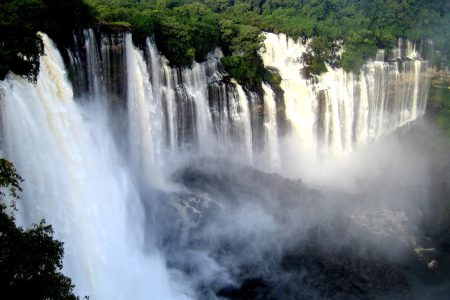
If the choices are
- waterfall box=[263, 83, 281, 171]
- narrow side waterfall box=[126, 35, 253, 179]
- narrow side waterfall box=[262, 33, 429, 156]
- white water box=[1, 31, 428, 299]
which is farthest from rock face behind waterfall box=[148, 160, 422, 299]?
narrow side waterfall box=[262, 33, 429, 156]

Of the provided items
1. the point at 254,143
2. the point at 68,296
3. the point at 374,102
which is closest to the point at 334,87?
the point at 374,102

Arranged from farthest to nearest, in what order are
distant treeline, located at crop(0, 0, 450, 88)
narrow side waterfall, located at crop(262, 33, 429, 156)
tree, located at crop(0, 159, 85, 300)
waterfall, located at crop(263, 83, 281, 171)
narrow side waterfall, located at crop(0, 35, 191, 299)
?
1. narrow side waterfall, located at crop(262, 33, 429, 156)
2. waterfall, located at crop(263, 83, 281, 171)
3. distant treeline, located at crop(0, 0, 450, 88)
4. narrow side waterfall, located at crop(0, 35, 191, 299)
5. tree, located at crop(0, 159, 85, 300)

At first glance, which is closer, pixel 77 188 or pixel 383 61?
pixel 77 188

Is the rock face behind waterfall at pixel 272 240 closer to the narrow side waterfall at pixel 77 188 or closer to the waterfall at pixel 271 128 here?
the narrow side waterfall at pixel 77 188

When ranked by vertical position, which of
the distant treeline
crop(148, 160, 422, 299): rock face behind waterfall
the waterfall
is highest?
the distant treeline

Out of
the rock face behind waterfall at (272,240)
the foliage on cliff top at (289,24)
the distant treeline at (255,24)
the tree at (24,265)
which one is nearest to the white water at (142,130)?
the distant treeline at (255,24)

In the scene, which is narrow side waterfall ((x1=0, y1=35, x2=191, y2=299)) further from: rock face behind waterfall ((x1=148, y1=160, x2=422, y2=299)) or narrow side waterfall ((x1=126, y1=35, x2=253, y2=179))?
narrow side waterfall ((x1=126, y1=35, x2=253, y2=179))

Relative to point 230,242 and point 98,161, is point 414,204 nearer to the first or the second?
point 230,242
